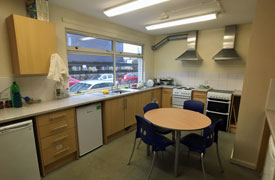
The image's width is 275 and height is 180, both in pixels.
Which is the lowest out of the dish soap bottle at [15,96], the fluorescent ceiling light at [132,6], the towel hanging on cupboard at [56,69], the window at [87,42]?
the dish soap bottle at [15,96]

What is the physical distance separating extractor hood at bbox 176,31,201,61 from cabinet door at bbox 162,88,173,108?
106cm

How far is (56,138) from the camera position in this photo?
2.07 m

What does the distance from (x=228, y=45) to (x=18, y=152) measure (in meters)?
4.73

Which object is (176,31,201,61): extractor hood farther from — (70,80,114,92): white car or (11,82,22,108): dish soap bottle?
(11,82,22,108): dish soap bottle

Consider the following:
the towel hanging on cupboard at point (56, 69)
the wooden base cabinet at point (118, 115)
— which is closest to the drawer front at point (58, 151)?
the wooden base cabinet at point (118, 115)

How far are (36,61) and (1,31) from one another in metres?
0.59

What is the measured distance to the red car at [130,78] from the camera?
4.29 meters

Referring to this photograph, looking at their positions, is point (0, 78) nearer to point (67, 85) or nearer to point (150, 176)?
point (67, 85)

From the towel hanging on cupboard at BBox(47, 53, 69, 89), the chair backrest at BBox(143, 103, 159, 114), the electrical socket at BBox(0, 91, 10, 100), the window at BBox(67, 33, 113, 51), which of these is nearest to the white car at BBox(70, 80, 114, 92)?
the towel hanging on cupboard at BBox(47, 53, 69, 89)

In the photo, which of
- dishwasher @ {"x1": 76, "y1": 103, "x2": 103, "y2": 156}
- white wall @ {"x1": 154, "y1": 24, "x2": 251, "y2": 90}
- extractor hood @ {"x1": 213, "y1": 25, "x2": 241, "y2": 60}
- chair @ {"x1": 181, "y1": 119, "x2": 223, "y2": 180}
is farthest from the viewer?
white wall @ {"x1": 154, "y1": 24, "x2": 251, "y2": 90}

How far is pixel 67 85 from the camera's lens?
9.15ft

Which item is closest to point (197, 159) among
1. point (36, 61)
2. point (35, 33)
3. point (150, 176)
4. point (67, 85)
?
point (150, 176)

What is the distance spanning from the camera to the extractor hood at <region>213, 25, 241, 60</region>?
3.59 meters

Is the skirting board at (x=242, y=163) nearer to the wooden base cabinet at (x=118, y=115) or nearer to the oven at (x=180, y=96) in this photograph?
the oven at (x=180, y=96)
